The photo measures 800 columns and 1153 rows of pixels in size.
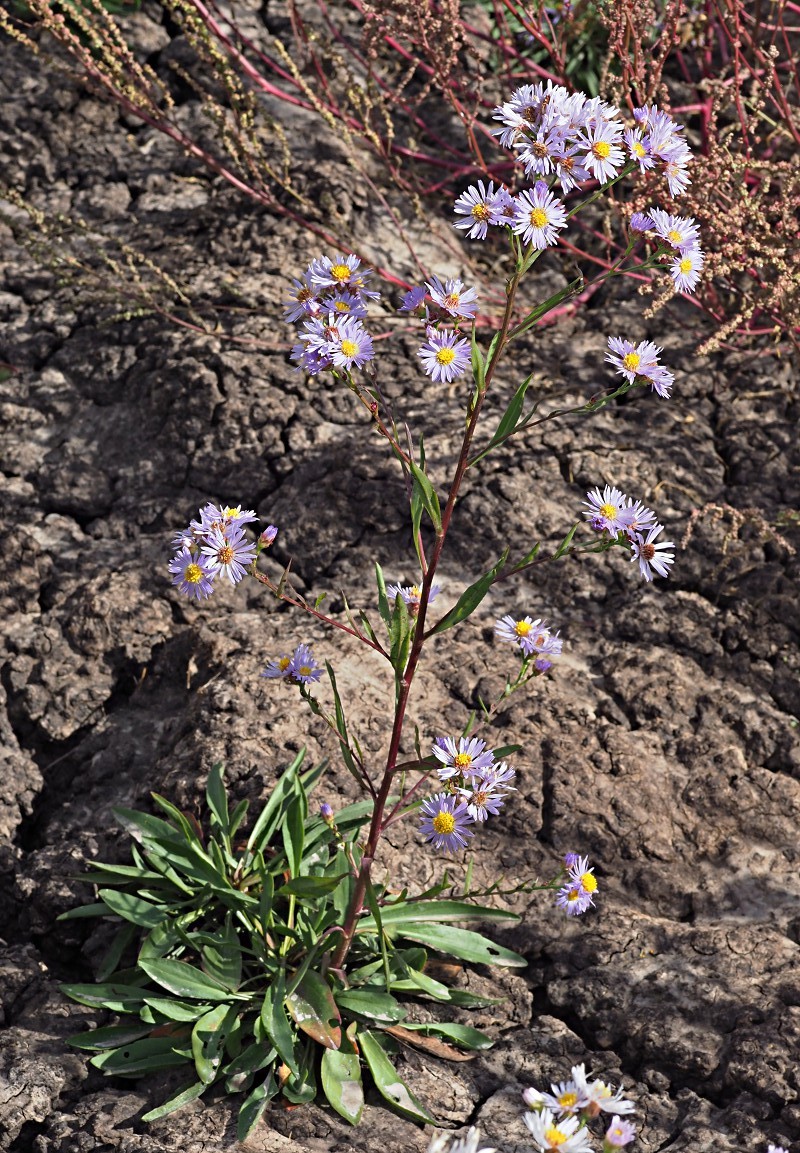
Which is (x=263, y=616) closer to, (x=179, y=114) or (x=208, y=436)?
(x=208, y=436)

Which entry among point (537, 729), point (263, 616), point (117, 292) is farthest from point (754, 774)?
point (117, 292)

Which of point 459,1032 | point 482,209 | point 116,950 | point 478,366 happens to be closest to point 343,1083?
point 459,1032

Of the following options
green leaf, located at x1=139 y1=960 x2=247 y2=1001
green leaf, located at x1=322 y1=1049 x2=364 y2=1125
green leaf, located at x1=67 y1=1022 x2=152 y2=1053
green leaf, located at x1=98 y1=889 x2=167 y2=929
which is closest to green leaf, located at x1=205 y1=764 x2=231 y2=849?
green leaf, located at x1=98 y1=889 x2=167 y2=929

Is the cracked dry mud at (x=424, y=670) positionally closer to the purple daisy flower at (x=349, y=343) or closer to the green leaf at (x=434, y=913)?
the green leaf at (x=434, y=913)

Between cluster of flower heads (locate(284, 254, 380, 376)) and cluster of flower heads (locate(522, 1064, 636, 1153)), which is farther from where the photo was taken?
cluster of flower heads (locate(284, 254, 380, 376))

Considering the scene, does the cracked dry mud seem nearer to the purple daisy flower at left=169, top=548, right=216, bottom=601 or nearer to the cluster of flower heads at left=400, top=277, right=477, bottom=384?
the purple daisy flower at left=169, top=548, right=216, bottom=601

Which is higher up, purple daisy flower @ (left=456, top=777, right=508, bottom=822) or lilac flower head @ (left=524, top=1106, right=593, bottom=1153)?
purple daisy flower @ (left=456, top=777, right=508, bottom=822)
